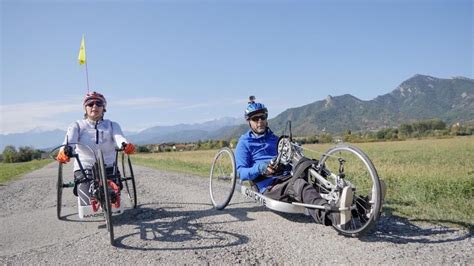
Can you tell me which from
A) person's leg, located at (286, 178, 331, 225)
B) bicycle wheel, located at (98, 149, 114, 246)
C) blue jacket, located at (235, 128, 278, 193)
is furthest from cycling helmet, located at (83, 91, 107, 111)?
person's leg, located at (286, 178, 331, 225)

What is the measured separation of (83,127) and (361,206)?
4520mm

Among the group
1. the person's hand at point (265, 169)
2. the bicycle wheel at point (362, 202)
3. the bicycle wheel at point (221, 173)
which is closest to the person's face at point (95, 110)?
the bicycle wheel at point (221, 173)

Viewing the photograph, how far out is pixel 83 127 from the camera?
20.7 ft

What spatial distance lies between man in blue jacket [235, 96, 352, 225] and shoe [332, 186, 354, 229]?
0.38 feet

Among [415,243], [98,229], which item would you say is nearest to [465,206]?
[415,243]

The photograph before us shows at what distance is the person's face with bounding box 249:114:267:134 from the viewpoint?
6.21m

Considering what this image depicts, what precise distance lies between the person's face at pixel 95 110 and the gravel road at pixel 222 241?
1.72 m

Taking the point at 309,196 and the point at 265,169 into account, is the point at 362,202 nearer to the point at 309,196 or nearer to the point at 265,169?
the point at 309,196

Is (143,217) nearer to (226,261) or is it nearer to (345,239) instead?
(226,261)

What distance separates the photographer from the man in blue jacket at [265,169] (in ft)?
15.4

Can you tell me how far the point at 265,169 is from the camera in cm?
564

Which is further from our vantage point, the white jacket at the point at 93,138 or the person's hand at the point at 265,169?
the white jacket at the point at 93,138

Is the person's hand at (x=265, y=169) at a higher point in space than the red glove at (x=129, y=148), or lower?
lower

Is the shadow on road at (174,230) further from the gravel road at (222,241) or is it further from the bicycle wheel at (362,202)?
the bicycle wheel at (362,202)
